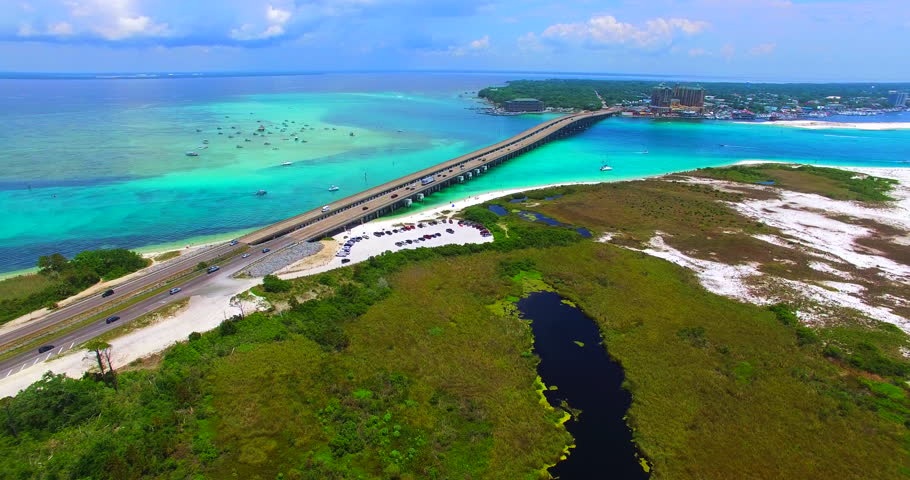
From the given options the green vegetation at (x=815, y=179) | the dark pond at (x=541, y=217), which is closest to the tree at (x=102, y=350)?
the dark pond at (x=541, y=217)

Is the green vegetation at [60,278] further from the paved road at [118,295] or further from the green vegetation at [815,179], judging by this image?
the green vegetation at [815,179]

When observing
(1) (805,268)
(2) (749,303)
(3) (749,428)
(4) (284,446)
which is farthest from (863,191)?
(4) (284,446)

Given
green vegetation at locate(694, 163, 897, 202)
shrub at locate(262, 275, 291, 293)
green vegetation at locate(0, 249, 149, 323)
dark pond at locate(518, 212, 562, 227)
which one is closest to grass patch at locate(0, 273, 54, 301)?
green vegetation at locate(0, 249, 149, 323)

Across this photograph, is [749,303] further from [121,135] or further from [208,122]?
[208,122]

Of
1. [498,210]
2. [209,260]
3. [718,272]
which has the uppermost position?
[718,272]

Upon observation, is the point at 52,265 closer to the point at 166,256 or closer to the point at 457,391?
the point at 166,256

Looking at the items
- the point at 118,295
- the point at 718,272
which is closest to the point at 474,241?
the point at 718,272
